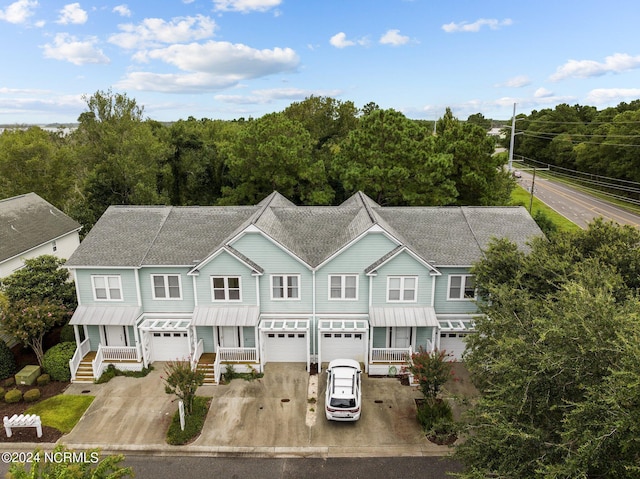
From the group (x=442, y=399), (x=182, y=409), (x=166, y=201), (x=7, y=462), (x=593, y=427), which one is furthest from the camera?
(x=166, y=201)

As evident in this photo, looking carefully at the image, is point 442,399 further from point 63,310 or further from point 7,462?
point 63,310

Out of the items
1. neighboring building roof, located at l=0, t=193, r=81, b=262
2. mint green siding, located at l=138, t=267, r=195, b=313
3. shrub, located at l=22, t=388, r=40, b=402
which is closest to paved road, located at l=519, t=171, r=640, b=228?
mint green siding, located at l=138, t=267, r=195, b=313

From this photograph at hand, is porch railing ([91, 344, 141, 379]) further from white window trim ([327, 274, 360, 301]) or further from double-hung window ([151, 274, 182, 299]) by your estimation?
white window trim ([327, 274, 360, 301])

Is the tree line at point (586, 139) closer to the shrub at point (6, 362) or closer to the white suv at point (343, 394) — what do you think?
the white suv at point (343, 394)

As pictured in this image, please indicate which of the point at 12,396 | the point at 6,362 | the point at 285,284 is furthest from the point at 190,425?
the point at 6,362

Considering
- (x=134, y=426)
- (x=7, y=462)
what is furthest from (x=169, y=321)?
(x=7, y=462)
